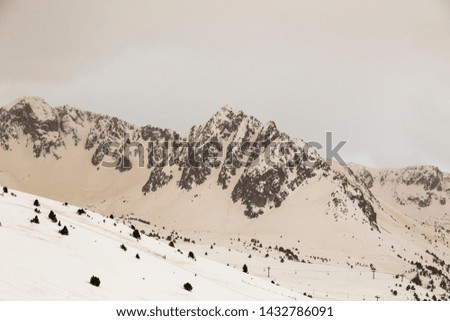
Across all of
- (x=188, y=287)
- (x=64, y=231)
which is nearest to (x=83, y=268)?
(x=188, y=287)

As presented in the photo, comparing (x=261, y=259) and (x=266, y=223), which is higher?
(x=266, y=223)

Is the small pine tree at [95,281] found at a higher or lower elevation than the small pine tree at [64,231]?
lower

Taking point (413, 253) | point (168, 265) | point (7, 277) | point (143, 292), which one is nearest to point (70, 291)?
point (7, 277)

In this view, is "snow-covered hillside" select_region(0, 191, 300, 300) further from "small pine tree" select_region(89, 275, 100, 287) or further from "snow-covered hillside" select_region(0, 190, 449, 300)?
"small pine tree" select_region(89, 275, 100, 287)

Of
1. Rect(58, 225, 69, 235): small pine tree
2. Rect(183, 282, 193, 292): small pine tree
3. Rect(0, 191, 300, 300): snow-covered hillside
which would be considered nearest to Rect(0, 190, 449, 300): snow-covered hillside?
Rect(0, 191, 300, 300): snow-covered hillside

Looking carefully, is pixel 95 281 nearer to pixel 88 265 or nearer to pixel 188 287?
pixel 88 265

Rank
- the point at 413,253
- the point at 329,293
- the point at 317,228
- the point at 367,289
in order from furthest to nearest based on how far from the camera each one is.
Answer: the point at 413,253
the point at 317,228
the point at 367,289
the point at 329,293

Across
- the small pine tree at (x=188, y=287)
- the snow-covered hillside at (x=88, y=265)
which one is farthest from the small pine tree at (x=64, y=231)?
the small pine tree at (x=188, y=287)

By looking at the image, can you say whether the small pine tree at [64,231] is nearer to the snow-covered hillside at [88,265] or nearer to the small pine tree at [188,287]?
the snow-covered hillside at [88,265]

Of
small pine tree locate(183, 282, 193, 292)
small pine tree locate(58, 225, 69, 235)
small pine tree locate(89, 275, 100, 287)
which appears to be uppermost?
small pine tree locate(58, 225, 69, 235)
